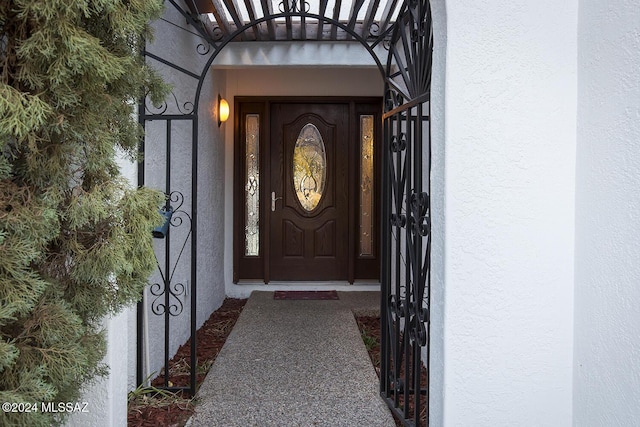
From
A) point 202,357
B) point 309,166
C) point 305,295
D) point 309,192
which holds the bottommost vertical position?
point 202,357

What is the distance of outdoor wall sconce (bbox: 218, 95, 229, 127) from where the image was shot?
198 inches

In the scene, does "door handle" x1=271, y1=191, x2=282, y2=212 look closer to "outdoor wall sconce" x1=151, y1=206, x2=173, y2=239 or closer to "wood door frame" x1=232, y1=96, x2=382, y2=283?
"wood door frame" x1=232, y1=96, x2=382, y2=283

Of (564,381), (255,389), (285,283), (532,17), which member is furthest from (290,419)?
(285,283)

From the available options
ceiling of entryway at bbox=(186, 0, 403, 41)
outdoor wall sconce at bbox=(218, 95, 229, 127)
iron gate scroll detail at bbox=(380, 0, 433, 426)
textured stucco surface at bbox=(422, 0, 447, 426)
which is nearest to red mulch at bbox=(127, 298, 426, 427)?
iron gate scroll detail at bbox=(380, 0, 433, 426)

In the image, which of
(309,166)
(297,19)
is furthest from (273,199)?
(297,19)

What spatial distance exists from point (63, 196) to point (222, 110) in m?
3.95

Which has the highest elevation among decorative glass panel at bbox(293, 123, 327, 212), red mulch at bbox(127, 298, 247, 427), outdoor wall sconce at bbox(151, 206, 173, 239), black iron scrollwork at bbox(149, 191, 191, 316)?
decorative glass panel at bbox(293, 123, 327, 212)

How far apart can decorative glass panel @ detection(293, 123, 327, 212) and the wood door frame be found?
12.2 inches

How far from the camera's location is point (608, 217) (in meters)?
1.55

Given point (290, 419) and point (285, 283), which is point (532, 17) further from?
point (285, 283)

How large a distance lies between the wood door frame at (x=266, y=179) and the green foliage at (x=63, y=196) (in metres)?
4.27

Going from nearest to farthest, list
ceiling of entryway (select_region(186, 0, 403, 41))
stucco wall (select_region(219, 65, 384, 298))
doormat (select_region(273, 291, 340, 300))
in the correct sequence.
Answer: ceiling of entryway (select_region(186, 0, 403, 41)) → doormat (select_region(273, 291, 340, 300)) → stucco wall (select_region(219, 65, 384, 298))

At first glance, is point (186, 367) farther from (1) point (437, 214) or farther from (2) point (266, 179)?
(2) point (266, 179)

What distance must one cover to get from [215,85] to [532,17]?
11.8 feet
